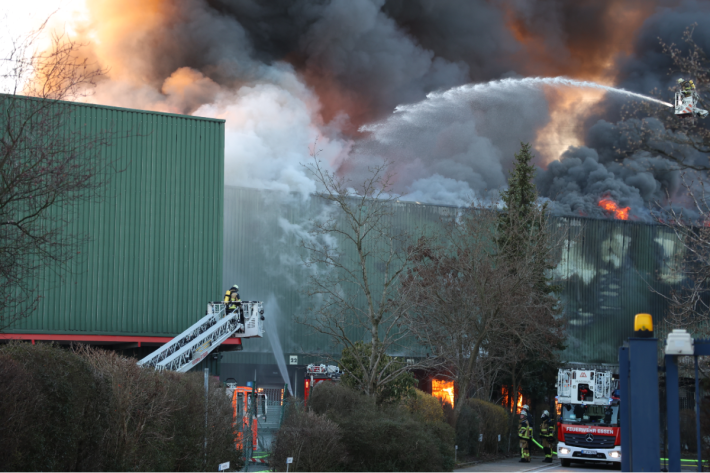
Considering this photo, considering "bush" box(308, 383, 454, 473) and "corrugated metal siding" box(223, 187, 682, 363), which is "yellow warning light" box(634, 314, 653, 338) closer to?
"bush" box(308, 383, 454, 473)

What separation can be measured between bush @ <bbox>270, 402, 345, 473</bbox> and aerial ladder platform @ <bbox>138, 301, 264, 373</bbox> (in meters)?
10.6

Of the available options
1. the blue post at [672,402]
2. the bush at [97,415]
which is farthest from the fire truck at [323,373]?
the blue post at [672,402]

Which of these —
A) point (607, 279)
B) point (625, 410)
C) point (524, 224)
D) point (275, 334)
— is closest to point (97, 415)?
point (625, 410)

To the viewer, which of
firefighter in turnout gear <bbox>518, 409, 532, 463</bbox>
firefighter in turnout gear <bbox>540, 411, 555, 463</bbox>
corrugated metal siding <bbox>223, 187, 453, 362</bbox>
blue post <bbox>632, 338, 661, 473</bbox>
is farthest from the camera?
corrugated metal siding <bbox>223, 187, 453, 362</bbox>

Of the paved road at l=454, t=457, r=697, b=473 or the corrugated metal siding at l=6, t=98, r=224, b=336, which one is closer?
the paved road at l=454, t=457, r=697, b=473

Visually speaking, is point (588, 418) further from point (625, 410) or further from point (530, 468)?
point (625, 410)

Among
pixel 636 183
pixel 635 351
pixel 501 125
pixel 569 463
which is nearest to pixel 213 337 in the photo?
pixel 569 463

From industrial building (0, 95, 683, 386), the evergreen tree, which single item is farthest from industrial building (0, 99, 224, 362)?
the evergreen tree

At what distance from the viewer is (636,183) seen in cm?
7662

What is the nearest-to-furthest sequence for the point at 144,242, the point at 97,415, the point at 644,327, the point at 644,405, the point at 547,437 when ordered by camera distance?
the point at 644,405
the point at 644,327
the point at 97,415
the point at 144,242
the point at 547,437

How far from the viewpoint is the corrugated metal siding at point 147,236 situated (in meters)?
26.6

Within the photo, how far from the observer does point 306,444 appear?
14172 mm

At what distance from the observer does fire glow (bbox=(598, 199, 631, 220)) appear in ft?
228

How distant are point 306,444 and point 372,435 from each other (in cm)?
217
